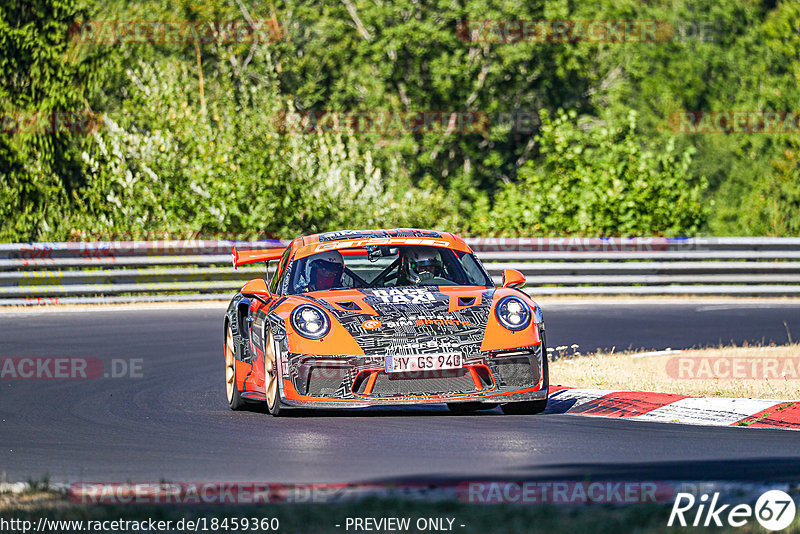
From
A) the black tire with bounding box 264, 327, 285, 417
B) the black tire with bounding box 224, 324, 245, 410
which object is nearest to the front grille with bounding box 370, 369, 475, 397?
the black tire with bounding box 264, 327, 285, 417

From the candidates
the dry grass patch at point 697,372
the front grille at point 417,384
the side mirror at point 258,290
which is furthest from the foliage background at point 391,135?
the front grille at point 417,384

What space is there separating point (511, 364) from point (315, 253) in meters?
2.02

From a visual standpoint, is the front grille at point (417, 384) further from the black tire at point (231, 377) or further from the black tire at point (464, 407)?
the black tire at point (231, 377)

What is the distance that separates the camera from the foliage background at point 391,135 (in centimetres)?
2616

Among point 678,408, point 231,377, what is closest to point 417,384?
point 678,408

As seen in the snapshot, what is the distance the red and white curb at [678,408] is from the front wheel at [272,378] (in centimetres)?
202

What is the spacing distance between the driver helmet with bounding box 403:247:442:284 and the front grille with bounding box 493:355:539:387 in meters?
1.31

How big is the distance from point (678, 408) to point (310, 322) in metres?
2.71

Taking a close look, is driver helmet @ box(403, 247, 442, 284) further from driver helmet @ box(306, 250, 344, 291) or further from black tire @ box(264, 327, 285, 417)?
black tire @ box(264, 327, 285, 417)

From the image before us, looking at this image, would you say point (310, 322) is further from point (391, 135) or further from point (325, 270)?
point (391, 135)

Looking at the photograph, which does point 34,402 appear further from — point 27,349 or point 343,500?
point 343,500

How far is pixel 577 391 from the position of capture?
11.1 meters

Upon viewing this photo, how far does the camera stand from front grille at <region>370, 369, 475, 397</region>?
9289 mm

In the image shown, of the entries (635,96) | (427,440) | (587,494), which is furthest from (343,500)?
(635,96)
